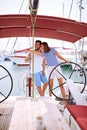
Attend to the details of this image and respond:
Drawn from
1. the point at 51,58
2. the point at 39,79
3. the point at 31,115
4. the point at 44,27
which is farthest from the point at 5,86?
the point at 31,115

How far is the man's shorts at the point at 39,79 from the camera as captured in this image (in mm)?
4324

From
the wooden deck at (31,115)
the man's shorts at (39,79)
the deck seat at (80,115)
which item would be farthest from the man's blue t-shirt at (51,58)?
the deck seat at (80,115)

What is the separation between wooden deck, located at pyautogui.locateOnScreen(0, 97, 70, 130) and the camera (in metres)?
2.35

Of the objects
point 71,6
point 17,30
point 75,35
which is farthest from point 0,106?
point 71,6

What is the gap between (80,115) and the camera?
2.33 metres

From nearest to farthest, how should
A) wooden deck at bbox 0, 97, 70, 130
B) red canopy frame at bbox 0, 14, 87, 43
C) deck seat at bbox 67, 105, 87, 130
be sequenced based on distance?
deck seat at bbox 67, 105, 87, 130
wooden deck at bbox 0, 97, 70, 130
red canopy frame at bbox 0, 14, 87, 43

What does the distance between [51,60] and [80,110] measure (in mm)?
1844

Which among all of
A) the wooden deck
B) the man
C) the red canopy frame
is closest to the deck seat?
the wooden deck

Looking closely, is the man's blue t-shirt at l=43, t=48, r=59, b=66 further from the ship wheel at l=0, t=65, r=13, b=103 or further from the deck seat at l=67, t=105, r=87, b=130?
the deck seat at l=67, t=105, r=87, b=130

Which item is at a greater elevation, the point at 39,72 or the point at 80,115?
the point at 39,72

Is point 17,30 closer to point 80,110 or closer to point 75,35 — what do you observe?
point 75,35

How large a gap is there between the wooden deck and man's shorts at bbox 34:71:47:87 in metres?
0.75

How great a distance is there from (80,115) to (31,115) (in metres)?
0.59

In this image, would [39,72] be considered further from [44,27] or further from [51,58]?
[44,27]
